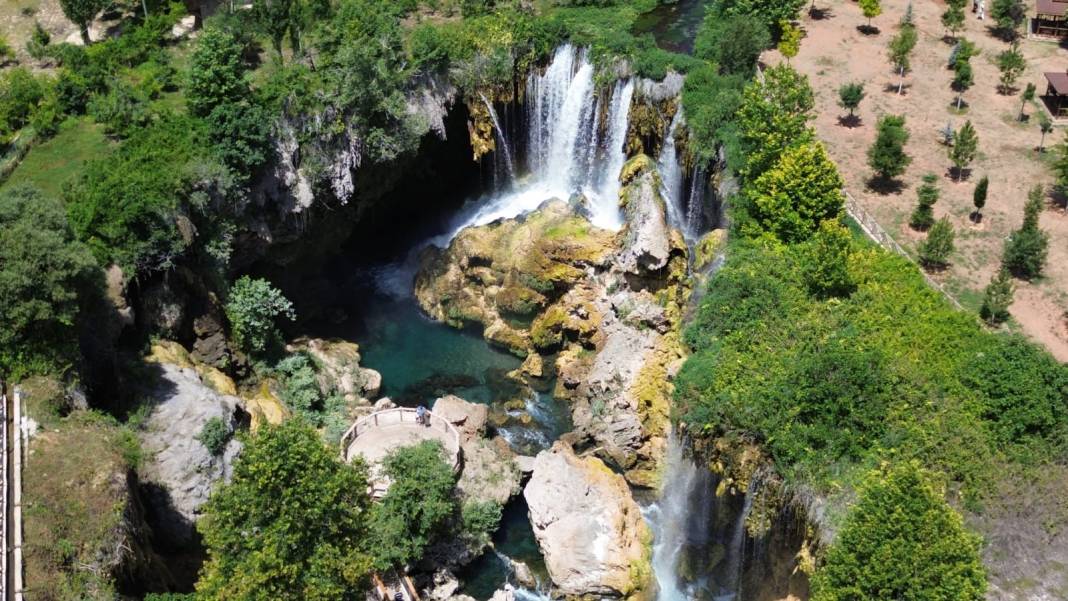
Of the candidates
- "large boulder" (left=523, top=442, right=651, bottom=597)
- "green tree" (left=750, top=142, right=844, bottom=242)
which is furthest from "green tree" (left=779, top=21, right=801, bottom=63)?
"large boulder" (left=523, top=442, right=651, bottom=597)

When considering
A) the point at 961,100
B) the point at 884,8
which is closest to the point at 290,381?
the point at 961,100

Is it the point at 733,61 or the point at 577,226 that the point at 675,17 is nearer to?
the point at 733,61

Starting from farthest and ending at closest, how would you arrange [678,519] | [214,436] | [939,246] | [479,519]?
1. [939,246]
2. [678,519]
3. [479,519]
4. [214,436]

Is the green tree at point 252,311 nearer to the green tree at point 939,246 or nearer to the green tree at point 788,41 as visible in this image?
the green tree at point 939,246

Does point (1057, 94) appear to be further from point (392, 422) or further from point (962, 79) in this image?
point (392, 422)

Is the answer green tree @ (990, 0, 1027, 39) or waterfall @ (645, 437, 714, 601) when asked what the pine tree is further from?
waterfall @ (645, 437, 714, 601)

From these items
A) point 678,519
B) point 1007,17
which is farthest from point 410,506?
point 1007,17

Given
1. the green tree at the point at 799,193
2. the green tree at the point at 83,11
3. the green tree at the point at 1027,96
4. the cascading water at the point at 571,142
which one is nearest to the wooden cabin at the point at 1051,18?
the green tree at the point at 1027,96
